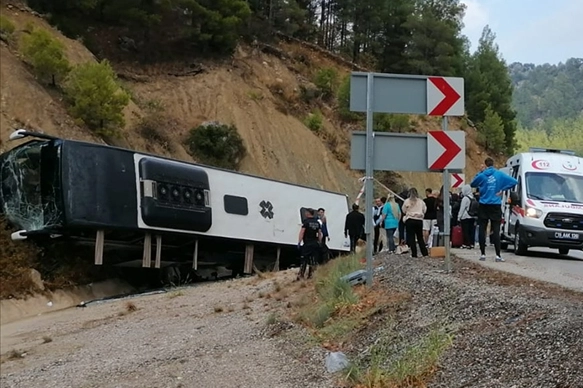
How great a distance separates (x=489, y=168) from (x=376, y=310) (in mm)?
5918

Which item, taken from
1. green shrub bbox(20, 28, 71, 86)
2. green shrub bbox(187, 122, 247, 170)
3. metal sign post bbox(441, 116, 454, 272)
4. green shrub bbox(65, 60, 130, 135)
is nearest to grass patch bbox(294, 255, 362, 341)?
metal sign post bbox(441, 116, 454, 272)

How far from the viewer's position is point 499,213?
1316 cm

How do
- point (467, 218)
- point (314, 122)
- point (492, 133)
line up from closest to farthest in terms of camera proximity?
point (467, 218), point (314, 122), point (492, 133)

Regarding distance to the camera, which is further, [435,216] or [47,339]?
[435,216]

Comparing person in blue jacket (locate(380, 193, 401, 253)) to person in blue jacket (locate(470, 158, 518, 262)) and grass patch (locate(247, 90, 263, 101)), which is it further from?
grass patch (locate(247, 90, 263, 101))

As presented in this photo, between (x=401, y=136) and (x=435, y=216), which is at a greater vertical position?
(x=401, y=136)

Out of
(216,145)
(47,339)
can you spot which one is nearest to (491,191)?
(47,339)

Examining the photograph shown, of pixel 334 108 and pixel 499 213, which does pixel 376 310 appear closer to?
pixel 499 213

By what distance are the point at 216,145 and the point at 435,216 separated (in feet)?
63.7

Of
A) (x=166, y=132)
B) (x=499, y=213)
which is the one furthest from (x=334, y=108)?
(x=499, y=213)

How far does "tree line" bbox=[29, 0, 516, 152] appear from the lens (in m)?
37.8

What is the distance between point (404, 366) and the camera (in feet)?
19.9

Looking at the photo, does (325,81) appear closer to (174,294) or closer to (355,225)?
(355,225)

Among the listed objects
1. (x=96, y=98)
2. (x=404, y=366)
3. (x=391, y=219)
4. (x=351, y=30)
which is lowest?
(x=404, y=366)
